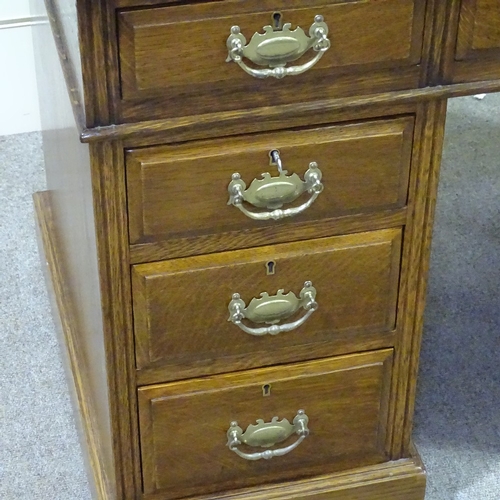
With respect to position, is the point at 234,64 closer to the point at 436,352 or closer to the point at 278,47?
the point at 278,47

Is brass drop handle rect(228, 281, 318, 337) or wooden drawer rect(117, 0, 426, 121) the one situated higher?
wooden drawer rect(117, 0, 426, 121)

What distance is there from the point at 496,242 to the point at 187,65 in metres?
1.03

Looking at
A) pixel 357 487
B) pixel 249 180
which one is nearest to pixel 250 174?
pixel 249 180

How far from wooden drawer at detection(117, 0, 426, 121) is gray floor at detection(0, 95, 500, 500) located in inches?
24.7

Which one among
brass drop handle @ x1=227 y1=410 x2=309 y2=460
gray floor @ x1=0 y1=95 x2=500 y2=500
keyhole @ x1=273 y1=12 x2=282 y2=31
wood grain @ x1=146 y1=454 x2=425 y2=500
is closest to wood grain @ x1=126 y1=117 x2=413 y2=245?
keyhole @ x1=273 y1=12 x2=282 y2=31

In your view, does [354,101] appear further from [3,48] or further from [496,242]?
[3,48]

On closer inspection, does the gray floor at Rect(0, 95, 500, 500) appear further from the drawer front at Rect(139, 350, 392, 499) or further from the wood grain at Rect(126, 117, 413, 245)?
the wood grain at Rect(126, 117, 413, 245)

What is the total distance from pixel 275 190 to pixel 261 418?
0.30 meters

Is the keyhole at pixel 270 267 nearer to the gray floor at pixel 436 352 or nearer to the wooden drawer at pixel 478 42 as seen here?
the wooden drawer at pixel 478 42

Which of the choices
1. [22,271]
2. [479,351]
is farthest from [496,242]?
[22,271]

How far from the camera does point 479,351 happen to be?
62.2 inches

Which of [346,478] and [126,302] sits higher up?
[126,302]

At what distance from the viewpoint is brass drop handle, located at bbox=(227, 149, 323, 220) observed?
39.4 inches

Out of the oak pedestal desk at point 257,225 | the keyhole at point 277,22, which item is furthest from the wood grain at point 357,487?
the keyhole at point 277,22
